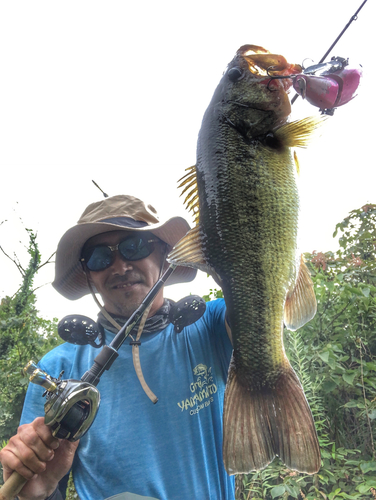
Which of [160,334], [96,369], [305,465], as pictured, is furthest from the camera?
[160,334]

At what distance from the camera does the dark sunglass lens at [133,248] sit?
2.34 meters

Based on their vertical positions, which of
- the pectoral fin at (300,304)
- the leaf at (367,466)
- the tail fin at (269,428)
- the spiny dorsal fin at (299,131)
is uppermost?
the spiny dorsal fin at (299,131)

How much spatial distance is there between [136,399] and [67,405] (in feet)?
1.91

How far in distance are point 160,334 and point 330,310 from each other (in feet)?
4.86

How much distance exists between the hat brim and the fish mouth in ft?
3.84

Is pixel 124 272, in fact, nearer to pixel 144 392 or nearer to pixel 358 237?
pixel 144 392

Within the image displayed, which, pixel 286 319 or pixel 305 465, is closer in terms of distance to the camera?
pixel 305 465

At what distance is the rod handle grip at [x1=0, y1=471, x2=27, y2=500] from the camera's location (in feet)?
5.23

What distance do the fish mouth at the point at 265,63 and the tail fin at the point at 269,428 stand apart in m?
1.00

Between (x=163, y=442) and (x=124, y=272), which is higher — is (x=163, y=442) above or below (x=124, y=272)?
below

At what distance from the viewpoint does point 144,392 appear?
2.06 m

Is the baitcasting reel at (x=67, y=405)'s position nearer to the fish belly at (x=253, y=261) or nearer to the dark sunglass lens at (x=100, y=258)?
the fish belly at (x=253, y=261)

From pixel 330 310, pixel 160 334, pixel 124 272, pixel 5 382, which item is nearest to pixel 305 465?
pixel 160 334

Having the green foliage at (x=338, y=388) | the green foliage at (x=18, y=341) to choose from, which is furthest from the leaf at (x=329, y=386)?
the green foliage at (x=18, y=341)
